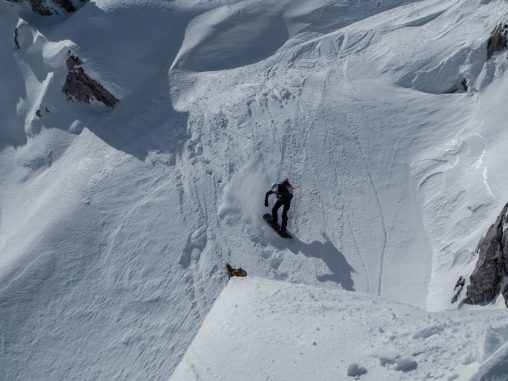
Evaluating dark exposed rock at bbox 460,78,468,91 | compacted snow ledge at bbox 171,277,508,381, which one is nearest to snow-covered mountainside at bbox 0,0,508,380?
dark exposed rock at bbox 460,78,468,91

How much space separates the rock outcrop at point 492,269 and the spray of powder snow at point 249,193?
6.17m

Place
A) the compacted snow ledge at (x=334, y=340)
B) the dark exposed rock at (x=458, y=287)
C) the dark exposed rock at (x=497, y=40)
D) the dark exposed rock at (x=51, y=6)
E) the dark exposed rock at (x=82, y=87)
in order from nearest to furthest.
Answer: the compacted snow ledge at (x=334, y=340), the dark exposed rock at (x=458, y=287), the dark exposed rock at (x=497, y=40), the dark exposed rock at (x=82, y=87), the dark exposed rock at (x=51, y=6)

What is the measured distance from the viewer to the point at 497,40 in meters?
17.2

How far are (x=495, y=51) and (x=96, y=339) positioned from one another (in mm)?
14180

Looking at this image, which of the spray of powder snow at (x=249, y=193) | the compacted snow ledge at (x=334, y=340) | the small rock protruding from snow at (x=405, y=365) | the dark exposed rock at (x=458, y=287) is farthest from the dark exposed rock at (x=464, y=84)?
the small rock protruding from snow at (x=405, y=365)

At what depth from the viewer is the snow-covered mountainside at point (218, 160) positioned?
14.5 m

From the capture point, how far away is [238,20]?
23016 millimetres

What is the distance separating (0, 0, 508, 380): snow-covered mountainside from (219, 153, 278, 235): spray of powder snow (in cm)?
6

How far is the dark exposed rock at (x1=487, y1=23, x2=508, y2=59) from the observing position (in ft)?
56.0

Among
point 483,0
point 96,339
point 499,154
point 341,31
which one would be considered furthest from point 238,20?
point 96,339

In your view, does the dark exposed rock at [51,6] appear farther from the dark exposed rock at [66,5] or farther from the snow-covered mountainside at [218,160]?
the snow-covered mountainside at [218,160]

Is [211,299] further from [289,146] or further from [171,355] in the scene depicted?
[289,146]

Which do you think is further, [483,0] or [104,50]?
[104,50]

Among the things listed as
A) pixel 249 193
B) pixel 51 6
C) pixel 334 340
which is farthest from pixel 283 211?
pixel 51 6
